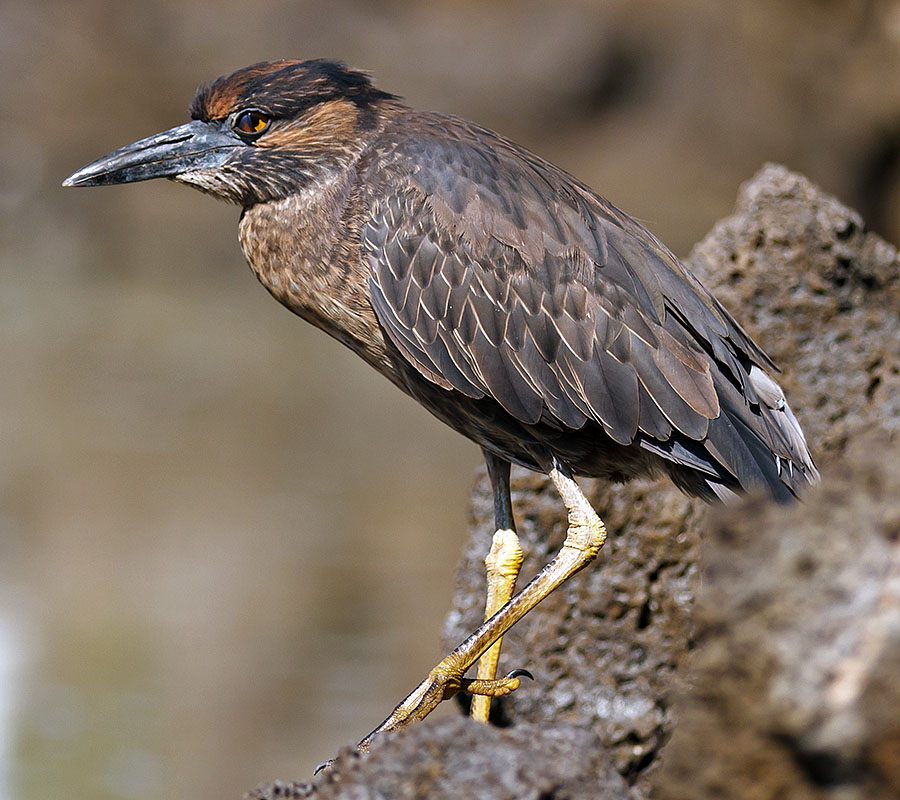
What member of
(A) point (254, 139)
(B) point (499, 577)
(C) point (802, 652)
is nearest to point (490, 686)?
(B) point (499, 577)

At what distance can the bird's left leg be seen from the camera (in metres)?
2.83

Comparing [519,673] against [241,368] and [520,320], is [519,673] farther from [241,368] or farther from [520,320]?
[241,368]

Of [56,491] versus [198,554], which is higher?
[56,491]

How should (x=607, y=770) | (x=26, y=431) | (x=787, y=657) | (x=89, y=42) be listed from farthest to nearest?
(x=89, y=42)
(x=26, y=431)
(x=607, y=770)
(x=787, y=657)

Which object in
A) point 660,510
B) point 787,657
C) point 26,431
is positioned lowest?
point 787,657

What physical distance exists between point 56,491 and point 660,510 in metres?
5.36

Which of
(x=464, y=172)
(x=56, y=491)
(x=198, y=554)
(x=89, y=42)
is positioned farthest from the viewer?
(x=89, y=42)

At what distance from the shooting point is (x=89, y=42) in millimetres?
9500

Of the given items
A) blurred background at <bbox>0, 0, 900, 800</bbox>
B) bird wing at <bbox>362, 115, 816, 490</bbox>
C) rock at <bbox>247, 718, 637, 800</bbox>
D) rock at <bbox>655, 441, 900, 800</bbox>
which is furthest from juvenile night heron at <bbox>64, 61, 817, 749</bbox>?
blurred background at <bbox>0, 0, 900, 800</bbox>

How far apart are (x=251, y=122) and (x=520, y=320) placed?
2.73 ft

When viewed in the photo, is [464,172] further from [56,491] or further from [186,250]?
[186,250]

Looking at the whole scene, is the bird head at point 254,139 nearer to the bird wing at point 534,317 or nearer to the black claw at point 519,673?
the bird wing at point 534,317

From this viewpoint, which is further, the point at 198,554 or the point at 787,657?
the point at 198,554

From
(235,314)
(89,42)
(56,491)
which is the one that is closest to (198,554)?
(56,491)
